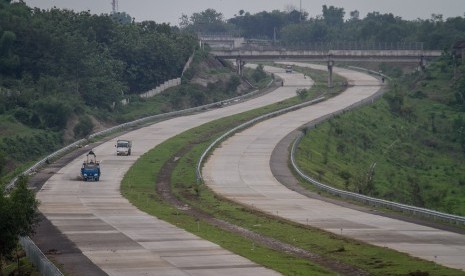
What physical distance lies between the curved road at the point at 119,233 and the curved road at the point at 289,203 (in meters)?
7.88

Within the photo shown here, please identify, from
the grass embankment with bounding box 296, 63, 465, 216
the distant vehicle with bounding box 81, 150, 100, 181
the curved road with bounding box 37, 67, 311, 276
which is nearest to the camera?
the curved road with bounding box 37, 67, 311, 276

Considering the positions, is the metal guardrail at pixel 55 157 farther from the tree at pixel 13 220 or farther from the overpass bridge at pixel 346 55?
the overpass bridge at pixel 346 55

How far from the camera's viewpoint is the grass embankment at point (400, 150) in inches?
3770

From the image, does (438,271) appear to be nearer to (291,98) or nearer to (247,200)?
(247,200)

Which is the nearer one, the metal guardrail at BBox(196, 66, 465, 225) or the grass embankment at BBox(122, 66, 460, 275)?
the grass embankment at BBox(122, 66, 460, 275)

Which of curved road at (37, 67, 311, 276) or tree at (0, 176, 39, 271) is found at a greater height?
tree at (0, 176, 39, 271)

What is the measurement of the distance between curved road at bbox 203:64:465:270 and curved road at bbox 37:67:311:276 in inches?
310

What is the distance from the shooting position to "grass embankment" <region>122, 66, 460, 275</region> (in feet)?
161

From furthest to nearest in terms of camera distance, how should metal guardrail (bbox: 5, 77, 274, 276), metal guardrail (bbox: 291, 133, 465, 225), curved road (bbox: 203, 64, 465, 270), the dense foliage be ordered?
the dense foliage, metal guardrail (bbox: 291, 133, 465, 225), curved road (bbox: 203, 64, 465, 270), metal guardrail (bbox: 5, 77, 274, 276)

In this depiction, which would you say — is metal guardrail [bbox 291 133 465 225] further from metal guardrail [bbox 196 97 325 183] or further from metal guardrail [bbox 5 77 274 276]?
metal guardrail [bbox 5 77 274 276]

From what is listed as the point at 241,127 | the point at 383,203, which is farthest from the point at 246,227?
the point at 241,127

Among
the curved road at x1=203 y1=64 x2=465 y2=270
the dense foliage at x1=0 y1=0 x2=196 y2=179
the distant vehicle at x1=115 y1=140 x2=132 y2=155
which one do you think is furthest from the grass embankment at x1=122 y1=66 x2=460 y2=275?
the dense foliage at x1=0 y1=0 x2=196 y2=179

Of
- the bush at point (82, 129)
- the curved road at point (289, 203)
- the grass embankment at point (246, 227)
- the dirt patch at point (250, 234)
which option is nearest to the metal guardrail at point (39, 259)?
the grass embankment at point (246, 227)

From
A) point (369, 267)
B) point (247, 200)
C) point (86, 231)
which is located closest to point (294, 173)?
point (247, 200)
